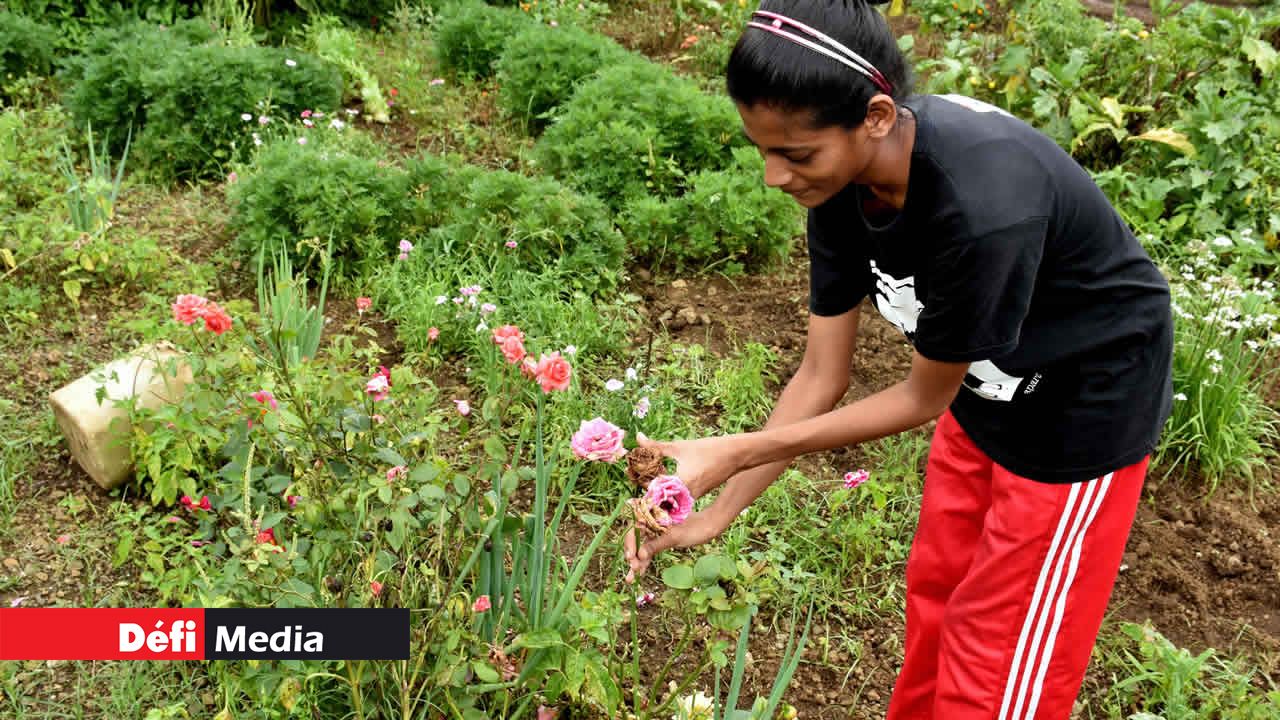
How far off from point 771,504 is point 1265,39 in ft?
11.3

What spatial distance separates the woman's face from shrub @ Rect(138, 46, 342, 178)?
11.2 feet

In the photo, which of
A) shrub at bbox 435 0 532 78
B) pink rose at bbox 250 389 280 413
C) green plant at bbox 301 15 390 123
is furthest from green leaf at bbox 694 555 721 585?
shrub at bbox 435 0 532 78

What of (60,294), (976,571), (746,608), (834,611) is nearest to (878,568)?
(834,611)

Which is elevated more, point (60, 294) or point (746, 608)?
point (746, 608)

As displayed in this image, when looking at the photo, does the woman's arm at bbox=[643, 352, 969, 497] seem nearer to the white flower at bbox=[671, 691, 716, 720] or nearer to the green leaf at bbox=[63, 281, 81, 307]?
the white flower at bbox=[671, 691, 716, 720]

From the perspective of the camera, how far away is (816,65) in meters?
1.54

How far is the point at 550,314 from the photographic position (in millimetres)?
3648

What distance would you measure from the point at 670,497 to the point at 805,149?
0.54 m

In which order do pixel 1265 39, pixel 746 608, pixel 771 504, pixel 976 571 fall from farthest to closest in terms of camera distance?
pixel 1265 39 < pixel 771 504 < pixel 976 571 < pixel 746 608

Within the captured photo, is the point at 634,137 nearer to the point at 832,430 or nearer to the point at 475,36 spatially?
the point at 475,36

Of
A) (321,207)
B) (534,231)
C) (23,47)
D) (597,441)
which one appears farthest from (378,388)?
(23,47)

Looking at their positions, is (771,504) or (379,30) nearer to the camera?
(771,504)

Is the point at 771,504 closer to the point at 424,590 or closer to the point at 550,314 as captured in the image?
the point at 550,314

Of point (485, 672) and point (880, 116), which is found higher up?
point (880, 116)
